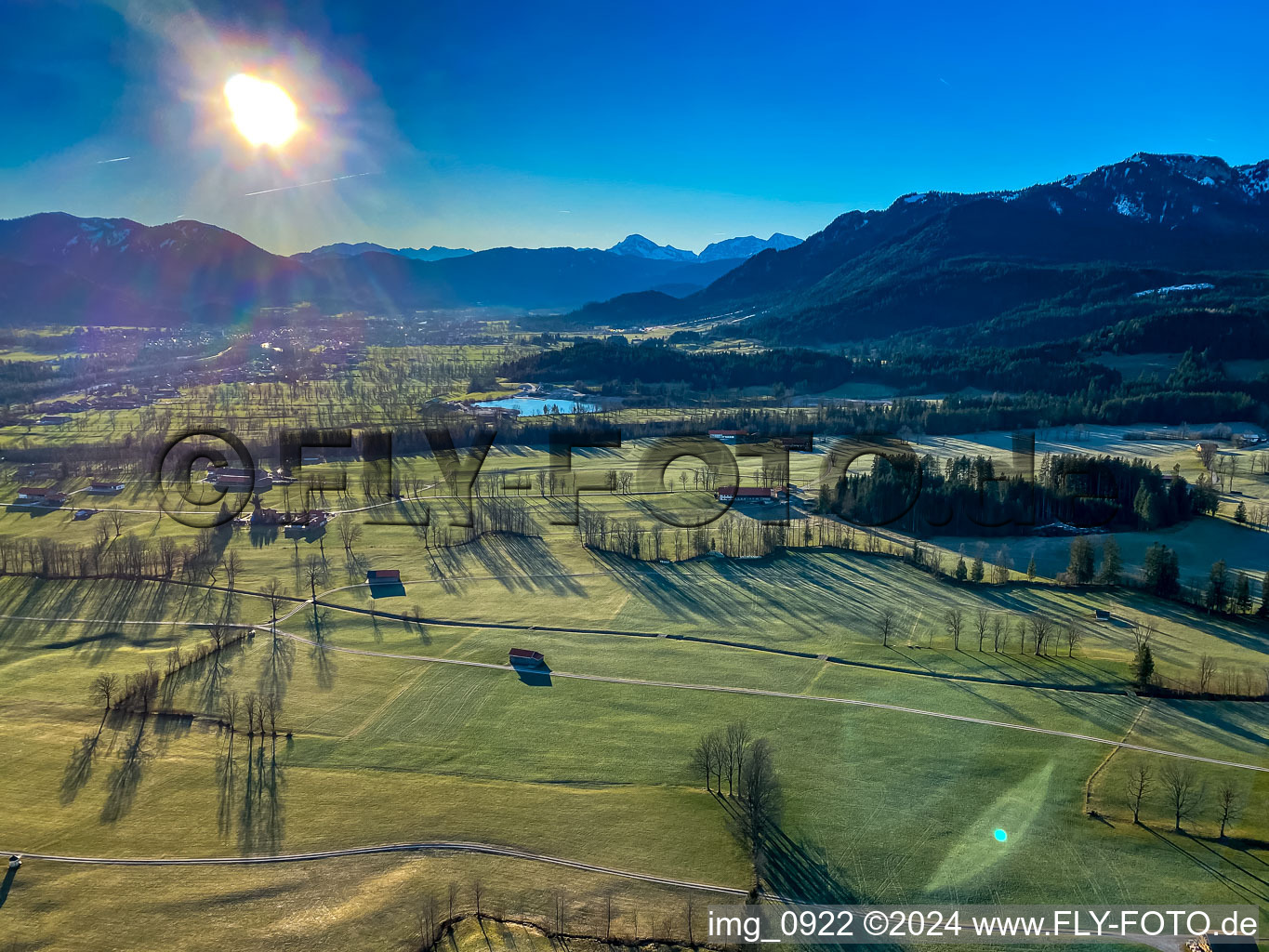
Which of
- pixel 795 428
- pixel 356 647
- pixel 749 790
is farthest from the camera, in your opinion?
pixel 795 428

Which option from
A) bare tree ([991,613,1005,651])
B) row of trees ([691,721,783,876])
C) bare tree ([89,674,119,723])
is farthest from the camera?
bare tree ([991,613,1005,651])

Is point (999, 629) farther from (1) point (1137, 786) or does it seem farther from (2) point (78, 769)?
(2) point (78, 769)

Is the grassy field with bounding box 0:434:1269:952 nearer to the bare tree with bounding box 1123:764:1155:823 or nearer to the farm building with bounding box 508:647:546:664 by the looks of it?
the bare tree with bounding box 1123:764:1155:823

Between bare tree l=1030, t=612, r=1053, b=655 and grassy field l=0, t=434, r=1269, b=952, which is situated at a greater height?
bare tree l=1030, t=612, r=1053, b=655

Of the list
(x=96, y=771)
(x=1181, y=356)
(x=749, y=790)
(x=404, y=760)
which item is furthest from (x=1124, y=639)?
(x=1181, y=356)

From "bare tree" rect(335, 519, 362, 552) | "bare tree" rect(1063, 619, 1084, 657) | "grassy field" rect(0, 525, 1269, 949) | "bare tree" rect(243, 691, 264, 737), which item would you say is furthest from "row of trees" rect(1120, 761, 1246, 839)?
"bare tree" rect(335, 519, 362, 552)

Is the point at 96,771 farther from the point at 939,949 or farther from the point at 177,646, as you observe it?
the point at 939,949

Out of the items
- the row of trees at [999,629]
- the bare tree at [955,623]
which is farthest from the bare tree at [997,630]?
the bare tree at [955,623]
